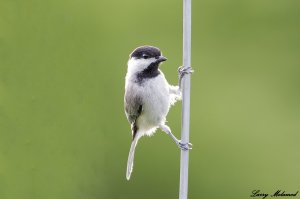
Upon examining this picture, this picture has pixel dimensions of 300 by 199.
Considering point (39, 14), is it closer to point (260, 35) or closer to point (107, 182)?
point (107, 182)

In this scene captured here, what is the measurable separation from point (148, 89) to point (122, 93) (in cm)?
206

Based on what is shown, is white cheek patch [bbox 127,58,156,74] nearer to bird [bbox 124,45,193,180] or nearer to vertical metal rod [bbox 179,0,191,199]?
bird [bbox 124,45,193,180]

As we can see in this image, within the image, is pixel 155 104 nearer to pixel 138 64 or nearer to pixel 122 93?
pixel 138 64

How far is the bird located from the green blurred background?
1.50 meters

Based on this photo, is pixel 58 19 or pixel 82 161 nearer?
pixel 82 161

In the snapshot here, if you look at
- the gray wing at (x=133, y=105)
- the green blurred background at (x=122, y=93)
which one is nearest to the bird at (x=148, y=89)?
the gray wing at (x=133, y=105)

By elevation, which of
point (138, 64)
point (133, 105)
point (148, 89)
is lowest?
point (133, 105)

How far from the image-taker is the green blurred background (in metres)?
5.94

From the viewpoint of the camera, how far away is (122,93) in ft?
21.4

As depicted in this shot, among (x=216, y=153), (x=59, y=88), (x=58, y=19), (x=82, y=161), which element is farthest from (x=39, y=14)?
(x=216, y=153)

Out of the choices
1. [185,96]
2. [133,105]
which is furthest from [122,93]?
[185,96]

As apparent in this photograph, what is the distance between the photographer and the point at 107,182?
6.41 m

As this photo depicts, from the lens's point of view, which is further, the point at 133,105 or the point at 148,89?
the point at 133,105

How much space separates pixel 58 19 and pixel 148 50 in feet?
8.52
